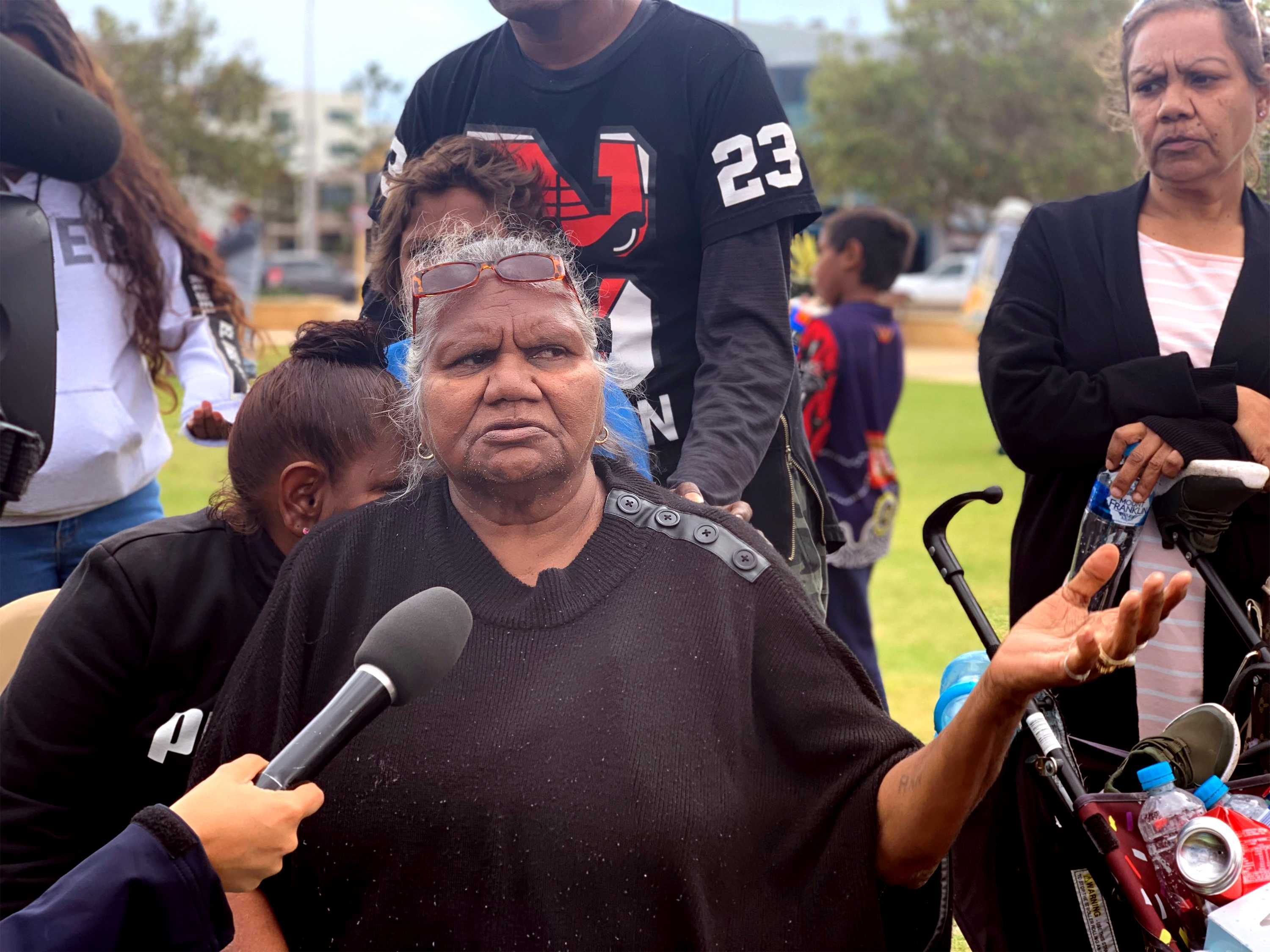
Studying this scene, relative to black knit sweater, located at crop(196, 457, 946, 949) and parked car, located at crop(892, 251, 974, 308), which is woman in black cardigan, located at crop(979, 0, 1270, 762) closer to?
black knit sweater, located at crop(196, 457, 946, 949)

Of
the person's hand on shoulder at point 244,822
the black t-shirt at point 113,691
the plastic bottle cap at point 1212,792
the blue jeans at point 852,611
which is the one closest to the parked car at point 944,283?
the blue jeans at point 852,611

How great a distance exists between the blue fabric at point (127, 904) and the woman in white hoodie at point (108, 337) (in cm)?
159

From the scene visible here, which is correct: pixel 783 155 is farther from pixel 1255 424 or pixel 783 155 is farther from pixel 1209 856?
pixel 1209 856

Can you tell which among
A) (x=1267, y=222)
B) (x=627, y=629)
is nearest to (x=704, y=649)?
(x=627, y=629)

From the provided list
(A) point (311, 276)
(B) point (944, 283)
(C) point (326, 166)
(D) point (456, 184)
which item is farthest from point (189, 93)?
(C) point (326, 166)

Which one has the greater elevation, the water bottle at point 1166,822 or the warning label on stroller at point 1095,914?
the water bottle at point 1166,822

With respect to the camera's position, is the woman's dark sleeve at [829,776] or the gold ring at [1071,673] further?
the woman's dark sleeve at [829,776]

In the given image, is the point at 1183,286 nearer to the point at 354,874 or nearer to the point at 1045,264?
the point at 1045,264

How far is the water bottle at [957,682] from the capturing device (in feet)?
8.44

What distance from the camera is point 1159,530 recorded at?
9.26 ft

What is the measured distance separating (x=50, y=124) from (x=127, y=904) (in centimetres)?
165

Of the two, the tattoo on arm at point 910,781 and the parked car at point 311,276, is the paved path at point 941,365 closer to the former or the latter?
the tattoo on arm at point 910,781

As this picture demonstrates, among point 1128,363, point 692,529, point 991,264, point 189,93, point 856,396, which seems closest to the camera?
point 692,529

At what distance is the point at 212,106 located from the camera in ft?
99.2
